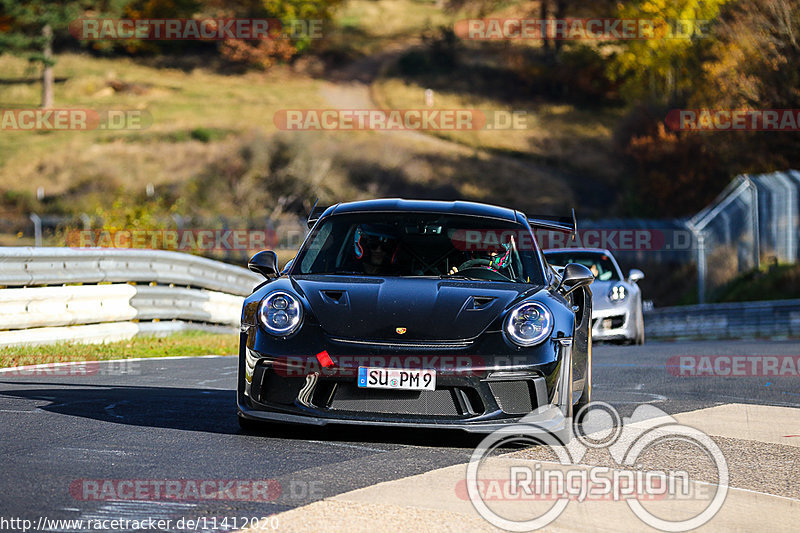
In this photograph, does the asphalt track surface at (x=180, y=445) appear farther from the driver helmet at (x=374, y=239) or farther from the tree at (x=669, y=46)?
the tree at (x=669, y=46)

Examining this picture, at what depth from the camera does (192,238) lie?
28.0 metres

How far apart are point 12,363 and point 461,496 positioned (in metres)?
6.39

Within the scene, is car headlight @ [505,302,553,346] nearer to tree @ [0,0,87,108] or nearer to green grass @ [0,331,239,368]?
green grass @ [0,331,239,368]

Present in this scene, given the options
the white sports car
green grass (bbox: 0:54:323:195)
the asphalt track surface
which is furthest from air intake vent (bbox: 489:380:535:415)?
green grass (bbox: 0:54:323:195)

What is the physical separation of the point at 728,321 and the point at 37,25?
174ft

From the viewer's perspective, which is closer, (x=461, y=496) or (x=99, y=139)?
(x=461, y=496)

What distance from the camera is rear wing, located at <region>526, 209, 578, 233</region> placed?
26.2ft

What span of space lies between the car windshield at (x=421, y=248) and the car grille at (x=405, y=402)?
1157mm

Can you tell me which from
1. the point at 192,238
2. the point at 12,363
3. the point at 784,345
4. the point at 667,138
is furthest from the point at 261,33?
the point at 12,363

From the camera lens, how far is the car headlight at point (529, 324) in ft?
20.7

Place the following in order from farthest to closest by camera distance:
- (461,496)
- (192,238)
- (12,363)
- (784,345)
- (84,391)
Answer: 1. (192,238)
2. (784,345)
3. (12,363)
4. (84,391)
5. (461,496)

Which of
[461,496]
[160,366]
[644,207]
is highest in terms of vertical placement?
[461,496]

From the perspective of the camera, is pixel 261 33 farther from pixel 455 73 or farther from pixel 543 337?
pixel 543 337

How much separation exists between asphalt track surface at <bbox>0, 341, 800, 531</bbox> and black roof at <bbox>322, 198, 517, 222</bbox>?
60.5 inches
